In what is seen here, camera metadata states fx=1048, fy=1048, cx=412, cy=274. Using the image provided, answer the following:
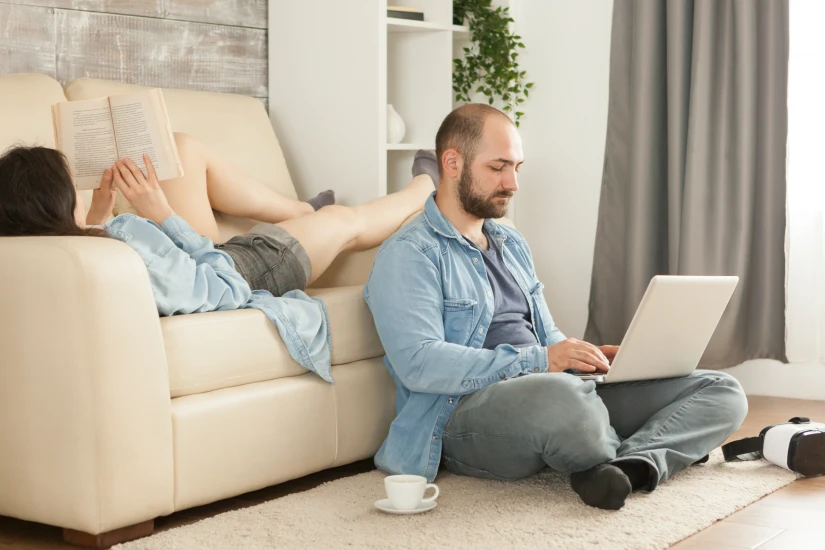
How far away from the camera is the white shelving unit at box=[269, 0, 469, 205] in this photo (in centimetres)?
338

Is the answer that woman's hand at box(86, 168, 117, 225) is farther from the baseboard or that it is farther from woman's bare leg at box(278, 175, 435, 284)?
the baseboard

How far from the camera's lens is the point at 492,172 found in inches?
90.5

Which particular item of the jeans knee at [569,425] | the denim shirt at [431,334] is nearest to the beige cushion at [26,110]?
the denim shirt at [431,334]

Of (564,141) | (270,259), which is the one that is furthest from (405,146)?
(270,259)

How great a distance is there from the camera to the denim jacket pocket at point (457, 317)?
2256 millimetres

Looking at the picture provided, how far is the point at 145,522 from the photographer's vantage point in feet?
6.23

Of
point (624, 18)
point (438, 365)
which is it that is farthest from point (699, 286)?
point (624, 18)

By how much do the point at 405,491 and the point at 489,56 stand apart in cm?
224

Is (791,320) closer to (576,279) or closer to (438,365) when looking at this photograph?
(576,279)

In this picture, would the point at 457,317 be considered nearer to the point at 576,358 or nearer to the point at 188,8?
the point at 576,358

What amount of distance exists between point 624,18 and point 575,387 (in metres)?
1.95

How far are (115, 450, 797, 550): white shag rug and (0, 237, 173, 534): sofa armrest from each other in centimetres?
12

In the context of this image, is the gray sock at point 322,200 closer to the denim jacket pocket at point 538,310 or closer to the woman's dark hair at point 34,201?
the denim jacket pocket at point 538,310

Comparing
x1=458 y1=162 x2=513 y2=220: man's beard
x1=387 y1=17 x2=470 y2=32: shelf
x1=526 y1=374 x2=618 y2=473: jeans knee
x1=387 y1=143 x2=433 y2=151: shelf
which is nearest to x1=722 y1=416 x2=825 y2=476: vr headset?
x1=526 y1=374 x2=618 y2=473: jeans knee
